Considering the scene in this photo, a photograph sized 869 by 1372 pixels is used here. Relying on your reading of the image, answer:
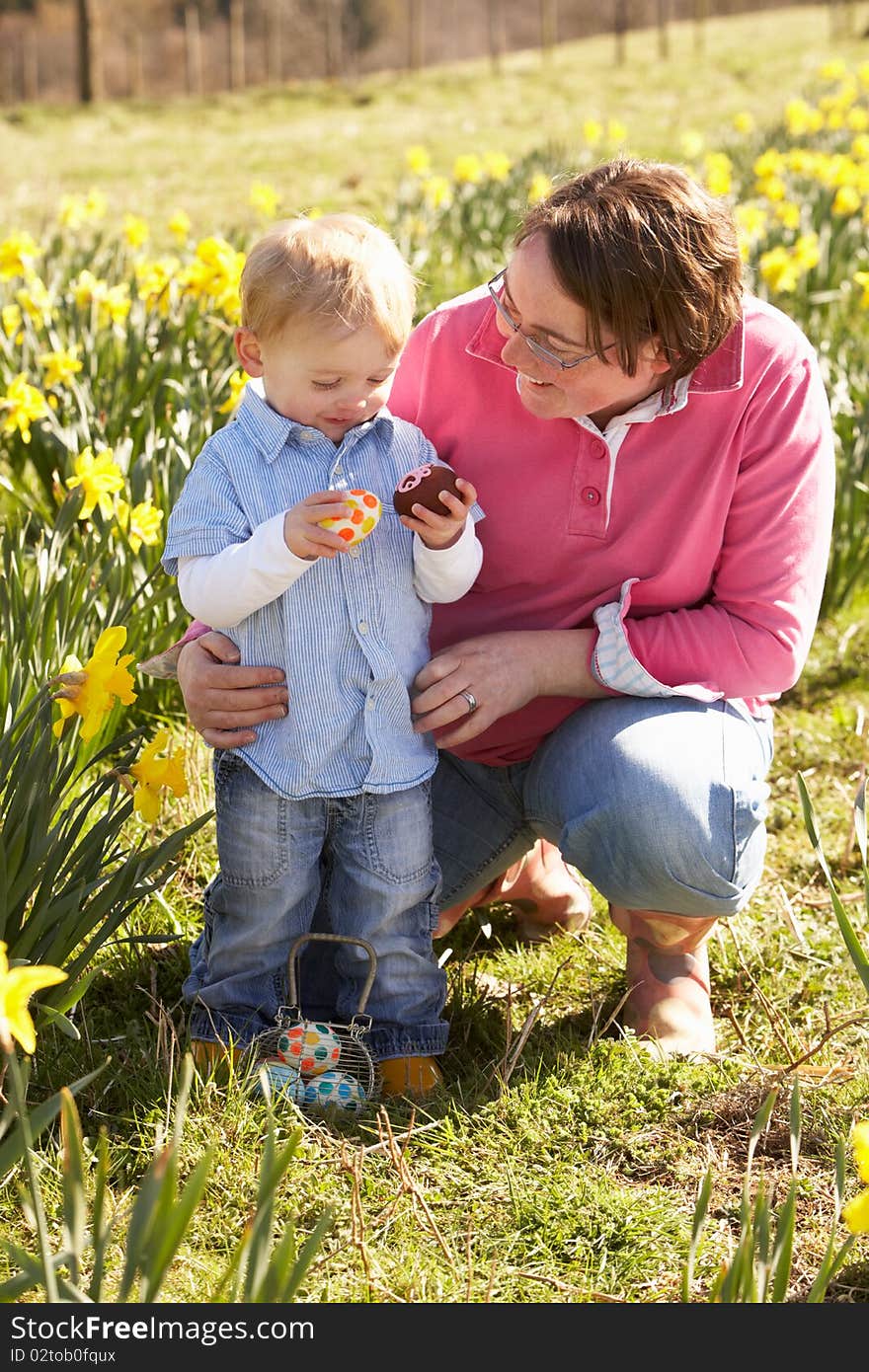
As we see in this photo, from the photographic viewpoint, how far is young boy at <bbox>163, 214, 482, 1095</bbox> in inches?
70.3

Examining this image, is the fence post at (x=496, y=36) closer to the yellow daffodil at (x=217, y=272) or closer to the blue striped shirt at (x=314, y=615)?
the yellow daffodil at (x=217, y=272)

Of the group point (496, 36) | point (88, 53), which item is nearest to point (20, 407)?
point (88, 53)

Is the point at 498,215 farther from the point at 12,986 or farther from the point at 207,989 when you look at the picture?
the point at 12,986

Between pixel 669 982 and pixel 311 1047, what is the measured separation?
602mm

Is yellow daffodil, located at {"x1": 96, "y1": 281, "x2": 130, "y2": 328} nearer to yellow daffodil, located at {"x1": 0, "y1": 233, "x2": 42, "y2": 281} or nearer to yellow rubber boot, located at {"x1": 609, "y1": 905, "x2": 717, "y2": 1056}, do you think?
yellow daffodil, located at {"x1": 0, "y1": 233, "x2": 42, "y2": 281}

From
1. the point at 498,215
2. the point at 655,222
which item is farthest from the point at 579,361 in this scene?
the point at 498,215

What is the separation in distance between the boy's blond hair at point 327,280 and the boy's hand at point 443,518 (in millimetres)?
216

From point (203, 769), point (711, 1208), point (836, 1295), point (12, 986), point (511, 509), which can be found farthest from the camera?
point (203, 769)

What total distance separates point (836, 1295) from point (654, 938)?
640 mm

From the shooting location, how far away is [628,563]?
2176 mm

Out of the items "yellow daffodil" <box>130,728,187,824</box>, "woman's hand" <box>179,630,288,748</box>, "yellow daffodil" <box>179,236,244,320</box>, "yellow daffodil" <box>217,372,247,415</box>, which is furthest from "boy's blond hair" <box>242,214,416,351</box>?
"yellow daffodil" <box>179,236,244,320</box>

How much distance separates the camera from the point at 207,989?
1990 mm

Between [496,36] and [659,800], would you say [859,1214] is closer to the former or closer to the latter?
[659,800]

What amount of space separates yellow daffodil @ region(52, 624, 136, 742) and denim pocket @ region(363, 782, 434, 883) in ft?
1.30
